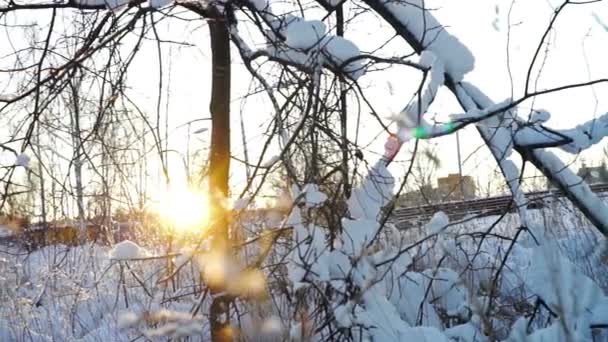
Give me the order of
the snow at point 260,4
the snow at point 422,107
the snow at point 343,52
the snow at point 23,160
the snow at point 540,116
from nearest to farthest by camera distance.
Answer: the snow at point 422,107
the snow at point 343,52
the snow at point 540,116
the snow at point 260,4
the snow at point 23,160

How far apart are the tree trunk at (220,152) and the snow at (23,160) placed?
2.46ft

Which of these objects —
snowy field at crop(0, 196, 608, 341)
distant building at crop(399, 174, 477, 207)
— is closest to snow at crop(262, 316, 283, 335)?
snowy field at crop(0, 196, 608, 341)

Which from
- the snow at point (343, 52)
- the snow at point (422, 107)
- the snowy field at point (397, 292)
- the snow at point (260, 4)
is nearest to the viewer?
the snowy field at point (397, 292)

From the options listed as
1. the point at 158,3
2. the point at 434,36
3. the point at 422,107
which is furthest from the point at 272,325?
the point at 434,36

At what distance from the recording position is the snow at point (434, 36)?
8.57 feet

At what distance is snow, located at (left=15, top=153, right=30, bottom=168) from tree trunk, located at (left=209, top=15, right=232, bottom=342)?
0.75 metres

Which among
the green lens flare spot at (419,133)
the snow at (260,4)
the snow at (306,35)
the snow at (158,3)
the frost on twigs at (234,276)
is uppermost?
the snow at (260,4)

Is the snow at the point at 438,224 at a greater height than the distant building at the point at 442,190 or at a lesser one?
lesser

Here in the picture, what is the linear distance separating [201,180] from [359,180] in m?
0.65

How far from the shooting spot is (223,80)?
2791 mm

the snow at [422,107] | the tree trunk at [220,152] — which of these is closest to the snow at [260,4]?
the tree trunk at [220,152]

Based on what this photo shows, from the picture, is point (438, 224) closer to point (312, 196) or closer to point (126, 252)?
point (312, 196)

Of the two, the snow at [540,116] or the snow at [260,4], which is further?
the snow at [260,4]

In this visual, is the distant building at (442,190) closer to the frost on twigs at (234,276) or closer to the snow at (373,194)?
the snow at (373,194)
